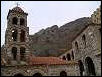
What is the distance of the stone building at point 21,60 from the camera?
21016 mm

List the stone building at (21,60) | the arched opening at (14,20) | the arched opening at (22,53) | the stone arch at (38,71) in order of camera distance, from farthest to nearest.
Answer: the arched opening at (14,20)
the arched opening at (22,53)
the stone arch at (38,71)
the stone building at (21,60)

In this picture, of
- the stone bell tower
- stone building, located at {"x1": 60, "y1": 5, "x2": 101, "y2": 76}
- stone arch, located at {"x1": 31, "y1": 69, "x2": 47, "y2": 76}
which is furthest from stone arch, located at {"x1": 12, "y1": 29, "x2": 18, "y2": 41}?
stone building, located at {"x1": 60, "y1": 5, "x2": 101, "y2": 76}

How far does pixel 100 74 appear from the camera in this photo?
21062 millimetres

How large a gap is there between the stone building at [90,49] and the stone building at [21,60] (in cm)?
253

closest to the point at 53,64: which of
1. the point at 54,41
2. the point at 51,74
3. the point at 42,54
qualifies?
the point at 51,74

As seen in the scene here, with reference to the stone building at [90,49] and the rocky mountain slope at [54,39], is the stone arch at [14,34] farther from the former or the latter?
the rocky mountain slope at [54,39]

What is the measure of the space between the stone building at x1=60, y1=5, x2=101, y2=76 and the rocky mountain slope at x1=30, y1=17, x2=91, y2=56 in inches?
846

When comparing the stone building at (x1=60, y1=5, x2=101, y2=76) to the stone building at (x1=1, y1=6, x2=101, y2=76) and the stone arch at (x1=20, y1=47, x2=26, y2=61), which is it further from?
the stone arch at (x1=20, y1=47, x2=26, y2=61)

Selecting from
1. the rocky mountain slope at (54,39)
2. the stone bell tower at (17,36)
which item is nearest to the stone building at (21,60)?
the stone bell tower at (17,36)

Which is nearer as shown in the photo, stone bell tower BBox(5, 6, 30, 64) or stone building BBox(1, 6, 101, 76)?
stone building BBox(1, 6, 101, 76)

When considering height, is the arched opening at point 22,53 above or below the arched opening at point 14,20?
below

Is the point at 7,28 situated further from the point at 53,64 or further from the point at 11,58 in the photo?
the point at 53,64

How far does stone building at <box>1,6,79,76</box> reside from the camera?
68.9 feet

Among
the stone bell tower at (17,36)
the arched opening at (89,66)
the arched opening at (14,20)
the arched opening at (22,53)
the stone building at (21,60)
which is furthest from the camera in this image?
the arched opening at (89,66)
